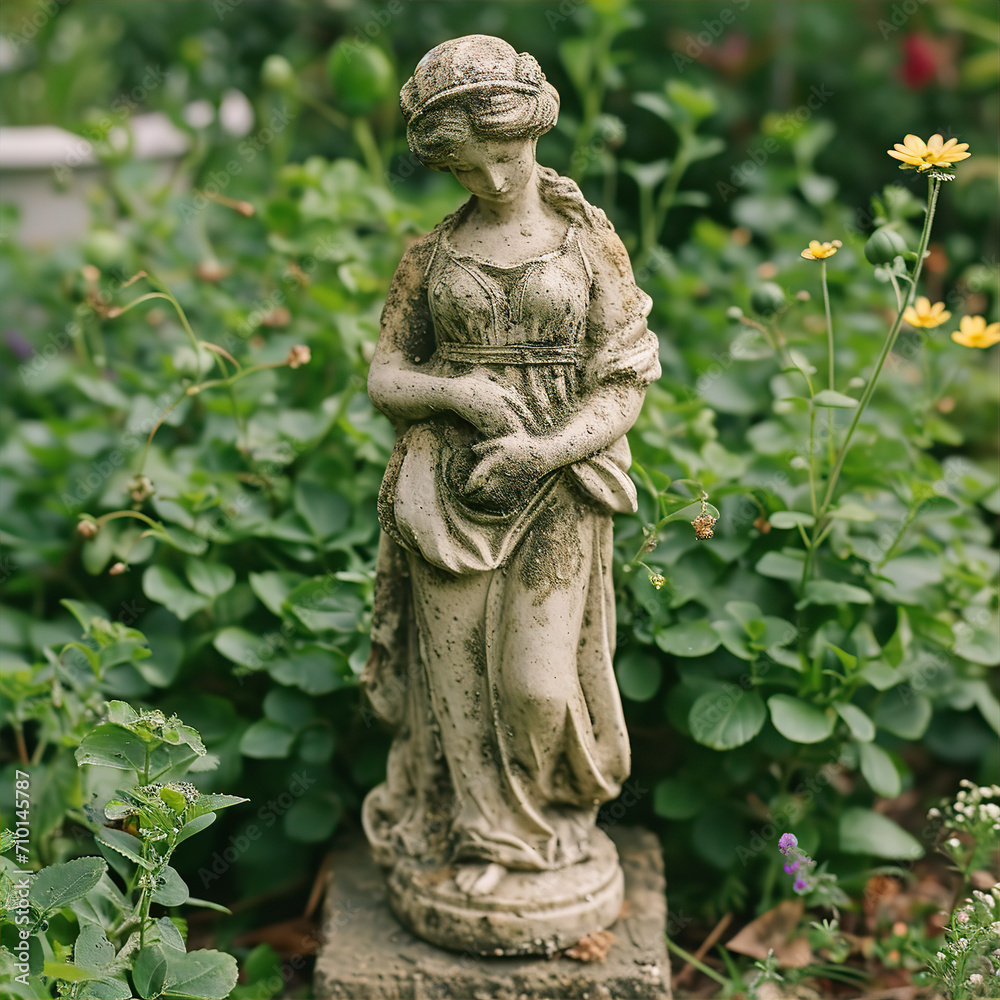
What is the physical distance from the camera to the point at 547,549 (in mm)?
2516

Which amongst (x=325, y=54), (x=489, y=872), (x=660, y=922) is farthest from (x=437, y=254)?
(x=325, y=54)

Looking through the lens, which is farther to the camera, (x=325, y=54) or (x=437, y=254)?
(x=325, y=54)

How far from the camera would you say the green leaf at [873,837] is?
2.99 meters

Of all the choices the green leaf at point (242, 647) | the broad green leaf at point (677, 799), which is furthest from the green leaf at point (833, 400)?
the green leaf at point (242, 647)

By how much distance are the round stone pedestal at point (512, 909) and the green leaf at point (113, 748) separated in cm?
76

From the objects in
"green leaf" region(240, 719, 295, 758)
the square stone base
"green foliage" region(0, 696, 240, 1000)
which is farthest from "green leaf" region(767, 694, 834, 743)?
"green foliage" region(0, 696, 240, 1000)

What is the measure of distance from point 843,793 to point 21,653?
254 centimetres

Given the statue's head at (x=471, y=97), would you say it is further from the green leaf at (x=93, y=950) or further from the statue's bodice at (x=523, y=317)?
the green leaf at (x=93, y=950)

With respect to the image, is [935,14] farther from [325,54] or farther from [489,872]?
[489,872]

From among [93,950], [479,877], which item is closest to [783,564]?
[479,877]

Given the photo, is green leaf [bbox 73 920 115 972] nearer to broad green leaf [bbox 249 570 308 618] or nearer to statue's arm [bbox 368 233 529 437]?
broad green leaf [bbox 249 570 308 618]

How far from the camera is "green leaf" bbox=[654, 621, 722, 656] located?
2934 mm

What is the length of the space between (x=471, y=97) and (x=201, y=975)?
6.04 feet

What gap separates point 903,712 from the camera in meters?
3.18
